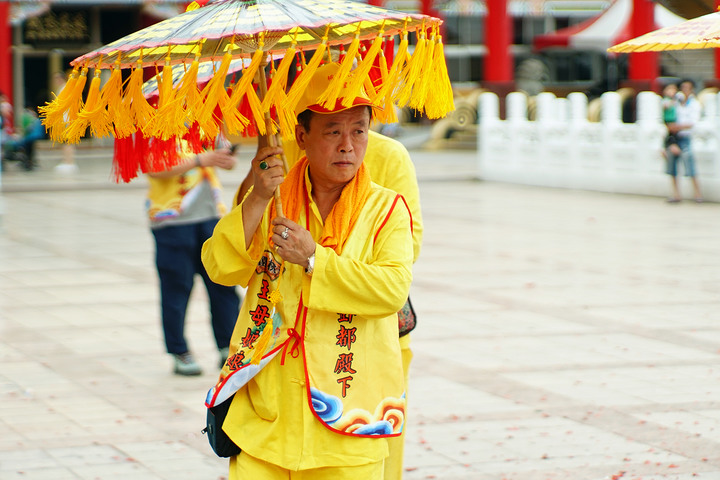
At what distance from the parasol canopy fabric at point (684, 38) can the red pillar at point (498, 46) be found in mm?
22412

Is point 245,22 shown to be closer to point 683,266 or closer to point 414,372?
point 414,372

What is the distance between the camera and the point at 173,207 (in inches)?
240

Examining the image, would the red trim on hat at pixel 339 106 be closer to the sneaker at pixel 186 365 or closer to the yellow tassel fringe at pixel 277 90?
the yellow tassel fringe at pixel 277 90

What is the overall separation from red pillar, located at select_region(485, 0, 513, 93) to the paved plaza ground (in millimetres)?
14236

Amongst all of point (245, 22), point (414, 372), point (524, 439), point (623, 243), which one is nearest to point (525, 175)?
point (623, 243)

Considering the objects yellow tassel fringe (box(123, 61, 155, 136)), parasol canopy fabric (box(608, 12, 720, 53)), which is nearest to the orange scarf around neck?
yellow tassel fringe (box(123, 61, 155, 136))

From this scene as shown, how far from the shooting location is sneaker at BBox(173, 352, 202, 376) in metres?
6.32

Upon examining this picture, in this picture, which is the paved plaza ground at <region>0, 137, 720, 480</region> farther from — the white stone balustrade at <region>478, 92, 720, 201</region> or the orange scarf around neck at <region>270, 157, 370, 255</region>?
the white stone balustrade at <region>478, 92, 720, 201</region>

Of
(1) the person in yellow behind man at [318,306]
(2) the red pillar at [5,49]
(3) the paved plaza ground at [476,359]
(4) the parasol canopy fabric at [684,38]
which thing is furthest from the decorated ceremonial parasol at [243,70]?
(2) the red pillar at [5,49]

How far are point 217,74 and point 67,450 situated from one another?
8.75ft

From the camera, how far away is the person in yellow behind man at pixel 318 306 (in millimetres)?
2963

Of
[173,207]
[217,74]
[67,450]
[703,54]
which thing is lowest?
[67,450]

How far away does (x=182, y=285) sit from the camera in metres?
6.22

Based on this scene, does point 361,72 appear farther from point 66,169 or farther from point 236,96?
point 66,169
